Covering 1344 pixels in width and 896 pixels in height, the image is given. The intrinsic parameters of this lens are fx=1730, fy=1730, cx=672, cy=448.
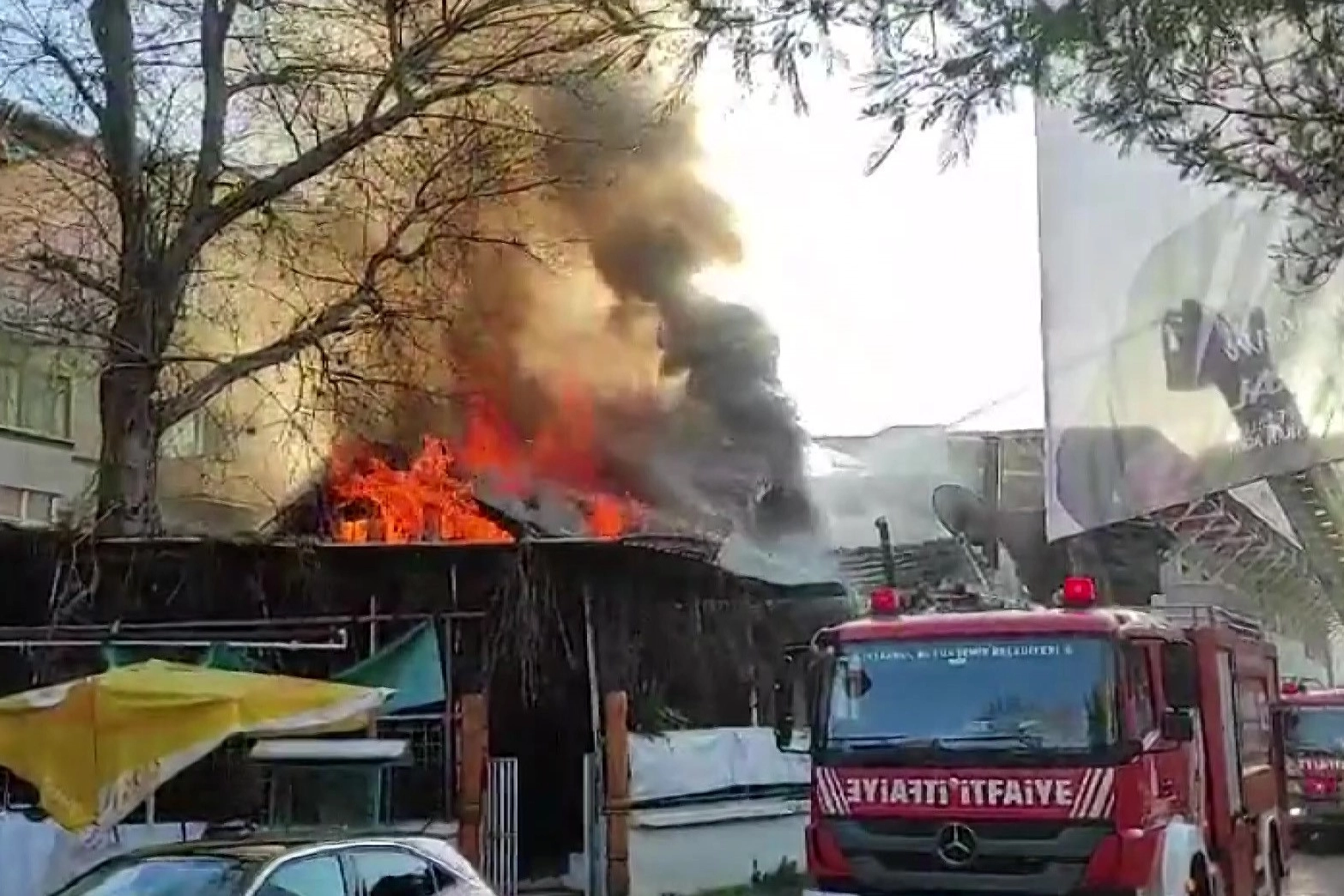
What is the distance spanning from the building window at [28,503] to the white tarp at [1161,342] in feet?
64.7

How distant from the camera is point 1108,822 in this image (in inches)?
375

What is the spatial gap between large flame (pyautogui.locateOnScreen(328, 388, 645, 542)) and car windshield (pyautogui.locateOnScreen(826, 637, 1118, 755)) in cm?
821

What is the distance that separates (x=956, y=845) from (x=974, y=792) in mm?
331

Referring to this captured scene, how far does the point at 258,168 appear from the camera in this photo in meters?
20.7

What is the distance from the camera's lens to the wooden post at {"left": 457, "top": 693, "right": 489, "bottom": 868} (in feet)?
44.3

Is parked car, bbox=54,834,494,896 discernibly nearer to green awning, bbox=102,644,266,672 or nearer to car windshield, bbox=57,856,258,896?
car windshield, bbox=57,856,258,896

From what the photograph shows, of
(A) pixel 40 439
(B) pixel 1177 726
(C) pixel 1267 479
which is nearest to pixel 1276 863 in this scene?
(C) pixel 1267 479

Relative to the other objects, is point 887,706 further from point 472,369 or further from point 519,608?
point 472,369

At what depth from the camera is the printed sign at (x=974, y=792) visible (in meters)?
9.55

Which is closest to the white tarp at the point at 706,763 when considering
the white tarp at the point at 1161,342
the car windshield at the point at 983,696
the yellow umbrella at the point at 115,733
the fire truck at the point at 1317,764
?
the white tarp at the point at 1161,342

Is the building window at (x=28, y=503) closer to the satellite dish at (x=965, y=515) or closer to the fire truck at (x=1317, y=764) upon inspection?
the satellite dish at (x=965, y=515)

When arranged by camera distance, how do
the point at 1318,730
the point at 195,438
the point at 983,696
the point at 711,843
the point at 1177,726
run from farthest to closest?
1. the point at 195,438
2. the point at 1318,730
3. the point at 711,843
4. the point at 1177,726
5. the point at 983,696

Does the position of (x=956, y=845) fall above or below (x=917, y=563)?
below

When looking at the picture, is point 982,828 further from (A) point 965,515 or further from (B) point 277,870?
(A) point 965,515
